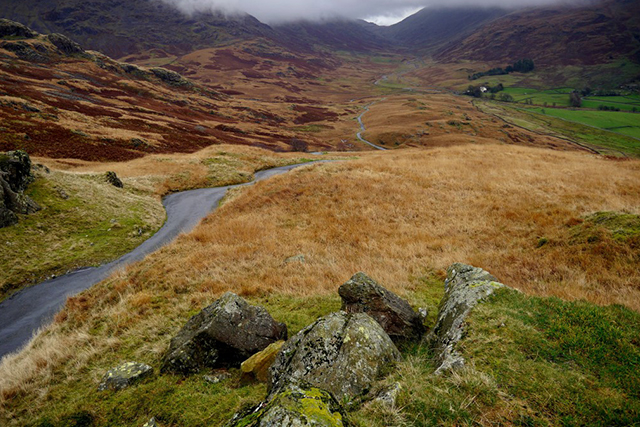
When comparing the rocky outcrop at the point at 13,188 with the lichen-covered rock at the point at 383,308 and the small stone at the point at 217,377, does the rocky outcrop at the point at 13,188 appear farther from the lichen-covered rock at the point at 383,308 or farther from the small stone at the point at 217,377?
the lichen-covered rock at the point at 383,308

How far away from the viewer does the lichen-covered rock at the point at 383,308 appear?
705 centimetres

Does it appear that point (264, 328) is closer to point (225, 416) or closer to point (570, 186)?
point (225, 416)

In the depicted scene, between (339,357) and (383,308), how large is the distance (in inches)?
92.5

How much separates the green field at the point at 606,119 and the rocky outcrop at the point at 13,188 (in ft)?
565

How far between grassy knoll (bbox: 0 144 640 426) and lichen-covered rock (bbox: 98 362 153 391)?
0.30 metres

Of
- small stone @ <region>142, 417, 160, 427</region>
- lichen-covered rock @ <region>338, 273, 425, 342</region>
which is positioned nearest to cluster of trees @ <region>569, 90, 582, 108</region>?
lichen-covered rock @ <region>338, 273, 425, 342</region>

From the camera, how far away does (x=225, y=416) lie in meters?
5.27

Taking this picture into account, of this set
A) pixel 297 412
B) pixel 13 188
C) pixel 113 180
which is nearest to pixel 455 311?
pixel 297 412

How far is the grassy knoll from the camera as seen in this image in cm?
411

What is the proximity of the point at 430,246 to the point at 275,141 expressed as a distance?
6931 centimetres

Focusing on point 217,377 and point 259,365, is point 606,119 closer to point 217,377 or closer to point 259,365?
point 259,365

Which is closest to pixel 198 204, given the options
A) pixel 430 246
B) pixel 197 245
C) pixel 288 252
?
pixel 197 245

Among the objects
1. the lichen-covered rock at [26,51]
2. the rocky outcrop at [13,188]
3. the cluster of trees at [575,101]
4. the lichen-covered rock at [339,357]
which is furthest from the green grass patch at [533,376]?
the cluster of trees at [575,101]

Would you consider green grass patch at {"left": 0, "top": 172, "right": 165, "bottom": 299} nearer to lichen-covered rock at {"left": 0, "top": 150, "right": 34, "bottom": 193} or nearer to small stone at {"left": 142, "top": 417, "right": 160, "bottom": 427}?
lichen-covered rock at {"left": 0, "top": 150, "right": 34, "bottom": 193}
